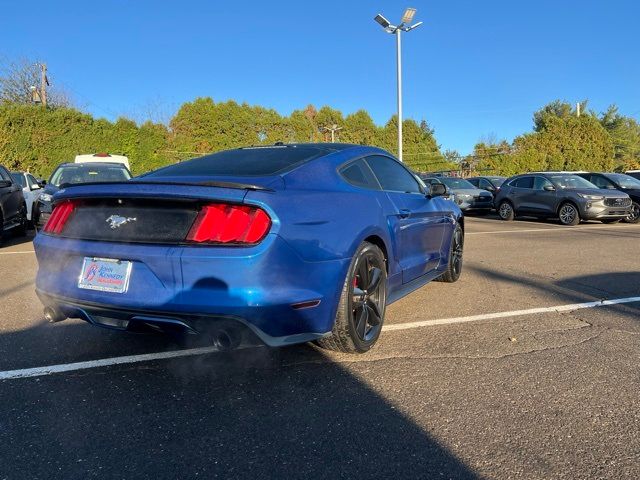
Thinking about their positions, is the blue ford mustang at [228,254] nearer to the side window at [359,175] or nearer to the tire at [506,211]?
the side window at [359,175]

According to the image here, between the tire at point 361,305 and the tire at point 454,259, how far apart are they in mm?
2130

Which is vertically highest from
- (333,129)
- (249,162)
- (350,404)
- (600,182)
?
(333,129)

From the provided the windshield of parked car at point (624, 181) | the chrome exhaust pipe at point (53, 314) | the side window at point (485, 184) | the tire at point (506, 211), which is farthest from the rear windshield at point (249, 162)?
the side window at point (485, 184)

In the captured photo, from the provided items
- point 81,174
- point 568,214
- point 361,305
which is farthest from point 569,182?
point 361,305

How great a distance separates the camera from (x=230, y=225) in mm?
2748

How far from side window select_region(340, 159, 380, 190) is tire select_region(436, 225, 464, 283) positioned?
1913 mm

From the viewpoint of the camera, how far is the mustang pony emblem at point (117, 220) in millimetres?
2977

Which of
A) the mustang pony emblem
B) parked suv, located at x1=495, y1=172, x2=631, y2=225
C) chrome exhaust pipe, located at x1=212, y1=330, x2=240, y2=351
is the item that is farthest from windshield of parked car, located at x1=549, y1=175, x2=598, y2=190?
the mustang pony emblem

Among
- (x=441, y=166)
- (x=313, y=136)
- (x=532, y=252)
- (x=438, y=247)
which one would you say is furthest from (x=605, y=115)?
(x=438, y=247)

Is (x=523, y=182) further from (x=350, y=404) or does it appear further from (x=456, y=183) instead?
(x=350, y=404)

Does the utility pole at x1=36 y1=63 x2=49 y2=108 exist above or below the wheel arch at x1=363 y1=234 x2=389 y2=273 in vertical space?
above

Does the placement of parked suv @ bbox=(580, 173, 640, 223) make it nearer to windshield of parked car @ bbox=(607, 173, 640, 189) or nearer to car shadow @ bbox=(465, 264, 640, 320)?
windshield of parked car @ bbox=(607, 173, 640, 189)

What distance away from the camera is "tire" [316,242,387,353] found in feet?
10.6

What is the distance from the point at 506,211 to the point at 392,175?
13003 millimetres
